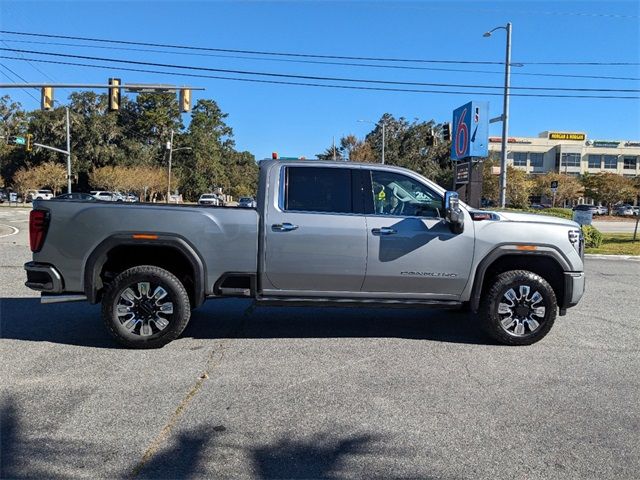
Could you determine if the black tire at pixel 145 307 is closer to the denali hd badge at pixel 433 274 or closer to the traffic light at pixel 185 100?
the denali hd badge at pixel 433 274

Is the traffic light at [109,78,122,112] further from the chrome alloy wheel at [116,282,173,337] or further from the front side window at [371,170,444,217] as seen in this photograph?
the front side window at [371,170,444,217]

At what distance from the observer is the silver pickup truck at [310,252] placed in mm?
5309

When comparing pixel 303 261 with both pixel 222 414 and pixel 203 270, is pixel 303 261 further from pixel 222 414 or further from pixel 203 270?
pixel 222 414

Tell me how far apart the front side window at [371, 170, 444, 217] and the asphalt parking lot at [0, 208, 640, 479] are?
1481 millimetres

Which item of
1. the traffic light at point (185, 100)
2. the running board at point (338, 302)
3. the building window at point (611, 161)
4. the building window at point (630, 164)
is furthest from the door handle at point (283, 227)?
the building window at point (630, 164)

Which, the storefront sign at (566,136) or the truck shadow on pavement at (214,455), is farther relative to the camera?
the storefront sign at (566,136)

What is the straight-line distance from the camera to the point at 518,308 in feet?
18.7

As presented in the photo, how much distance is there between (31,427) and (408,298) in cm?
361

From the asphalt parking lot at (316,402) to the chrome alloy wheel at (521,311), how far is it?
0.77ft

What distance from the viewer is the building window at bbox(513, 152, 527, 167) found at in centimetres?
10312

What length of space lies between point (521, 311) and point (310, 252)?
2.39m

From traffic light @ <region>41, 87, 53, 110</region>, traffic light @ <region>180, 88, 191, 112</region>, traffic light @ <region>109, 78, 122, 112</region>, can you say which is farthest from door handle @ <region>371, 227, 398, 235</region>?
traffic light @ <region>41, 87, 53, 110</region>

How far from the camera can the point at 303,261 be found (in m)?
5.41

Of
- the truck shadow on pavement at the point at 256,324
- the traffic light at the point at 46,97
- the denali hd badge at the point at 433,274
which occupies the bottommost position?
the truck shadow on pavement at the point at 256,324
